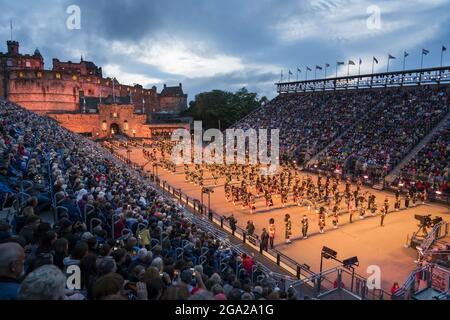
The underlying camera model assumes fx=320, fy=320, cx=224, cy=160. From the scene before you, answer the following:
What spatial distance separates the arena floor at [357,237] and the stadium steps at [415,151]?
488 cm

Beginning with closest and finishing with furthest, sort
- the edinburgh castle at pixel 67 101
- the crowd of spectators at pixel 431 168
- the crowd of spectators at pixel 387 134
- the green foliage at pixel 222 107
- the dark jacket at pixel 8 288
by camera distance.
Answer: the dark jacket at pixel 8 288 < the crowd of spectators at pixel 431 168 < the crowd of spectators at pixel 387 134 < the edinburgh castle at pixel 67 101 < the green foliage at pixel 222 107

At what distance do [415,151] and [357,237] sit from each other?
19.2 metres

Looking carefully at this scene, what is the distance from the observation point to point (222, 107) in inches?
3312

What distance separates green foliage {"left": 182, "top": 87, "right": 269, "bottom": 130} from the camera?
82062mm

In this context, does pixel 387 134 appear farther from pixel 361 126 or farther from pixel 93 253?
pixel 93 253

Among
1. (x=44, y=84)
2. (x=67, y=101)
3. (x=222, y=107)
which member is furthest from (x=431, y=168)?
(x=44, y=84)

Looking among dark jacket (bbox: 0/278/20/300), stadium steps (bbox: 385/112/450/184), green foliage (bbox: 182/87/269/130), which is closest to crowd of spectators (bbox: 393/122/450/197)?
stadium steps (bbox: 385/112/450/184)

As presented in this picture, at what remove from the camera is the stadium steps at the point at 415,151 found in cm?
3002

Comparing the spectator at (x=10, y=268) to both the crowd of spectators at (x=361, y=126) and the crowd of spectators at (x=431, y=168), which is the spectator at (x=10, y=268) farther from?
the crowd of spectators at (x=361, y=126)

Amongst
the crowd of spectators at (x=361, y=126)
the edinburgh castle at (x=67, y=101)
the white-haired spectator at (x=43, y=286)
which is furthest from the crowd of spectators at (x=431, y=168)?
the edinburgh castle at (x=67, y=101)
